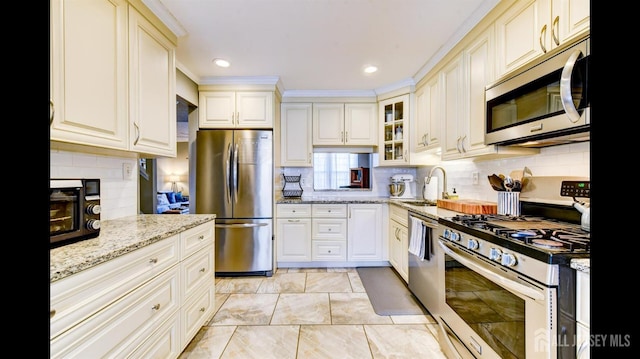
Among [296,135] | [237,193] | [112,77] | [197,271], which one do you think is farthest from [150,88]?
[296,135]

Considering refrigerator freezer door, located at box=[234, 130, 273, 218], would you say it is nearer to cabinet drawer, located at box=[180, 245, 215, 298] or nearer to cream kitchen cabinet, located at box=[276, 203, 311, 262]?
cream kitchen cabinet, located at box=[276, 203, 311, 262]

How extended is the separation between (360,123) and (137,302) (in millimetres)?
3118

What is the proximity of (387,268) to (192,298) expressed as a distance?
92.0 inches

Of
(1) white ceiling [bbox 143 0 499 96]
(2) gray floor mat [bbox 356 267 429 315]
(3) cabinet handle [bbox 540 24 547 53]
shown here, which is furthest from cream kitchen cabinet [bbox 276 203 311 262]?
(3) cabinet handle [bbox 540 24 547 53]

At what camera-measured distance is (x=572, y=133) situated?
4.42 feet

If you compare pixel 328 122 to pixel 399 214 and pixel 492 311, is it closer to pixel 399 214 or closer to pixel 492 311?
pixel 399 214

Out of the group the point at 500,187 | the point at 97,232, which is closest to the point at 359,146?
the point at 500,187

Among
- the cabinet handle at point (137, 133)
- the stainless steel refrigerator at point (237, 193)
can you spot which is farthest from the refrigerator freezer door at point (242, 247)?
the cabinet handle at point (137, 133)

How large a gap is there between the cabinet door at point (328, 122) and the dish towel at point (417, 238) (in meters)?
1.71

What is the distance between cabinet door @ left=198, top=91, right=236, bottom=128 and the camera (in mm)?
3279

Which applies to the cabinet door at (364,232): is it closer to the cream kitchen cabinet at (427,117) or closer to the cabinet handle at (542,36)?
the cream kitchen cabinet at (427,117)

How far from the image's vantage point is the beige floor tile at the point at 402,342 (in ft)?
5.94
